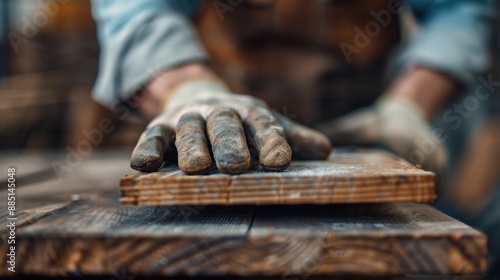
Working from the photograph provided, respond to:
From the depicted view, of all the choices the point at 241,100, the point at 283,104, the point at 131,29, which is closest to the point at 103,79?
the point at 131,29

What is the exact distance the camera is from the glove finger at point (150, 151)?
0.78 m

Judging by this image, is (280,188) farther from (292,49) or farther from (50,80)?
(50,80)

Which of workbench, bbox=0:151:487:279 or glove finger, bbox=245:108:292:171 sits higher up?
glove finger, bbox=245:108:292:171

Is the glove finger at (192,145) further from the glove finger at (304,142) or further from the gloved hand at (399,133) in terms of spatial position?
the gloved hand at (399,133)

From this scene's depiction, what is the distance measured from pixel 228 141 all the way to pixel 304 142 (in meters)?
0.25

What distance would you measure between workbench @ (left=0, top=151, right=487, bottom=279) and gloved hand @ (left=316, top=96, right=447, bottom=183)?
2.40 feet

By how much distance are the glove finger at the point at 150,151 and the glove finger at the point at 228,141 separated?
0.29ft

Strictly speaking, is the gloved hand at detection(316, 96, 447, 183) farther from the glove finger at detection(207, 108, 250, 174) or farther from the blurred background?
the blurred background

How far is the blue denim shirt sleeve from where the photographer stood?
171 centimetres

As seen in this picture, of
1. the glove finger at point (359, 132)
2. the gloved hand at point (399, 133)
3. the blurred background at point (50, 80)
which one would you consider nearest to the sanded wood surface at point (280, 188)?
the gloved hand at point (399, 133)

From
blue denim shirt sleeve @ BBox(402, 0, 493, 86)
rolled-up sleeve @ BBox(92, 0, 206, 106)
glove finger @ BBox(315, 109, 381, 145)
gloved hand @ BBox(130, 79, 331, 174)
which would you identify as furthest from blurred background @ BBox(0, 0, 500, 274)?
gloved hand @ BBox(130, 79, 331, 174)

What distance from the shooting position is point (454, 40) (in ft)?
5.69

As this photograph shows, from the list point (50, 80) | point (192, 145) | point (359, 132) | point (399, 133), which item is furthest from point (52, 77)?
point (192, 145)

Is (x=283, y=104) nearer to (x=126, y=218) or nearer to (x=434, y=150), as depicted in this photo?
(x=434, y=150)
